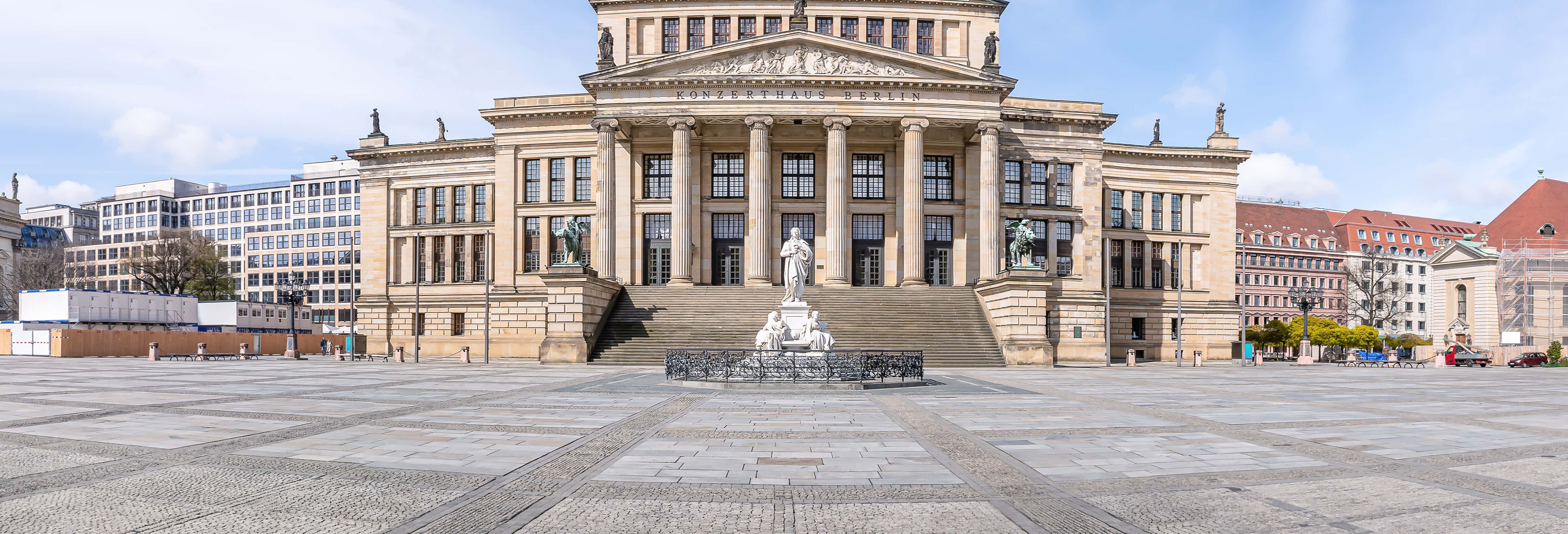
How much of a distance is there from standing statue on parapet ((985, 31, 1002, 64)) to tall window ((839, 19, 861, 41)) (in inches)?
313

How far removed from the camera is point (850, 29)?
55406mm

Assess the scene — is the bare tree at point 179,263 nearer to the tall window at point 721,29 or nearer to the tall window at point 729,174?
the tall window at point 729,174

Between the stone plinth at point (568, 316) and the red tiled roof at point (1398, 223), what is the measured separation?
109 meters

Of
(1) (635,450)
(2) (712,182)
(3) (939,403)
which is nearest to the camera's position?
(1) (635,450)

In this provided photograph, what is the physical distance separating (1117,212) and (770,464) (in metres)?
54.8

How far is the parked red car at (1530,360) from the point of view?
5416 centimetres

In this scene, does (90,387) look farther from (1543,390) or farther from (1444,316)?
(1444,316)

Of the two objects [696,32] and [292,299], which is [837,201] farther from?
[292,299]

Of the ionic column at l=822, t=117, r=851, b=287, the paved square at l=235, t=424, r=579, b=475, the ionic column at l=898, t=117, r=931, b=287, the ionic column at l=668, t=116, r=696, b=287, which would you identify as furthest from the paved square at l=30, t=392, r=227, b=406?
the ionic column at l=898, t=117, r=931, b=287

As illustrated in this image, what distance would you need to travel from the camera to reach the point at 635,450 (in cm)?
1139

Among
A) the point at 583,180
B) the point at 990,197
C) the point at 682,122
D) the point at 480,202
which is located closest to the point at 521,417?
the point at 682,122

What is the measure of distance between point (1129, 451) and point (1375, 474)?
8.72 ft

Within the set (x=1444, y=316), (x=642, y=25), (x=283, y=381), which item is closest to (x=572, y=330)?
(x=283, y=381)

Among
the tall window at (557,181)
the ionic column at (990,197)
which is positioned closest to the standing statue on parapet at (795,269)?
the ionic column at (990,197)
